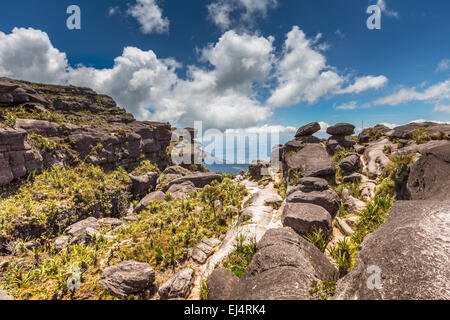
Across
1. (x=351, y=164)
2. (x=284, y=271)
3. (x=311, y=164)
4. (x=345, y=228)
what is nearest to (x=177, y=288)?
(x=284, y=271)

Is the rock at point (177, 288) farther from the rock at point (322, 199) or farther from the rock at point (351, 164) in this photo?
the rock at point (351, 164)

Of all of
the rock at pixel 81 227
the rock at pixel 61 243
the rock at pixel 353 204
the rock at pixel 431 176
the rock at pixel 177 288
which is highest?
the rock at pixel 431 176

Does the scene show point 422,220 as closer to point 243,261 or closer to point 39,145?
point 243,261

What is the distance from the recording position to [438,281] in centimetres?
342

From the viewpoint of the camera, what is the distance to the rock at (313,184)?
1318cm

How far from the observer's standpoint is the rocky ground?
4504mm

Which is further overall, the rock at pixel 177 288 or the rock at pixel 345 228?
the rock at pixel 345 228

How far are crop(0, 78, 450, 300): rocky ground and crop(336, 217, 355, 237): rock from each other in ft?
0.24

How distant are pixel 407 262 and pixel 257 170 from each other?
2885 cm

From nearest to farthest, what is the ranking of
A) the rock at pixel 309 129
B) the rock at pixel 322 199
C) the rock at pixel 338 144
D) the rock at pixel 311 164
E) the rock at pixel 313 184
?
the rock at pixel 322 199 < the rock at pixel 313 184 < the rock at pixel 311 164 < the rock at pixel 338 144 < the rock at pixel 309 129

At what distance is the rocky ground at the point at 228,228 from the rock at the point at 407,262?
0.02 metres

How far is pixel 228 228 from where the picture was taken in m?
12.5

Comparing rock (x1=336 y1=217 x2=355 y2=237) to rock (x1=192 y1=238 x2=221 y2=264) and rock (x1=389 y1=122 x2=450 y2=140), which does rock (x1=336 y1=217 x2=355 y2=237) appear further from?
rock (x1=389 y1=122 x2=450 y2=140)

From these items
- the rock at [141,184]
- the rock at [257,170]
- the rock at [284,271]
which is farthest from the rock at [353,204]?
the rock at [141,184]
